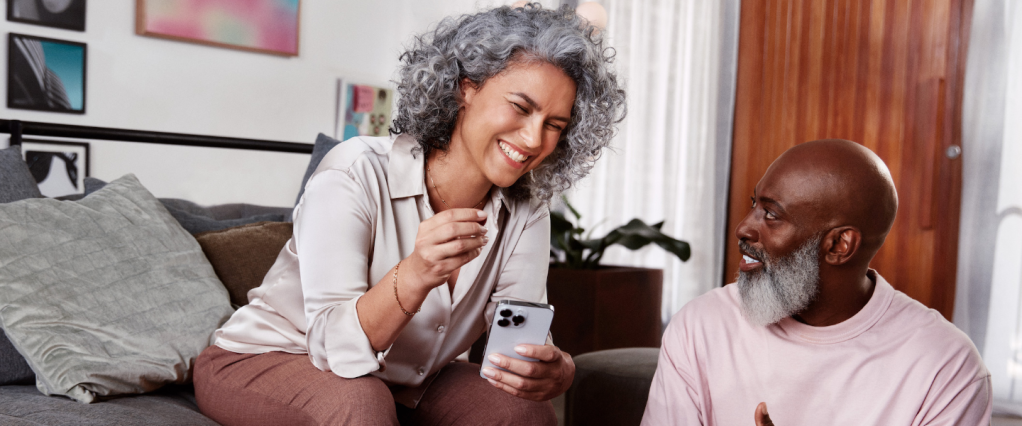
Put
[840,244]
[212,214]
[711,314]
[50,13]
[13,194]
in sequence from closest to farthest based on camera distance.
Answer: [840,244] < [711,314] < [13,194] < [212,214] < [50,13]

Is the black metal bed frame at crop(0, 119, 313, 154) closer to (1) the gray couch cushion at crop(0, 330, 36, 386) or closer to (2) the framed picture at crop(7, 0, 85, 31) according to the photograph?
(2) the framed picture at crop(7, 0, 85, 31)

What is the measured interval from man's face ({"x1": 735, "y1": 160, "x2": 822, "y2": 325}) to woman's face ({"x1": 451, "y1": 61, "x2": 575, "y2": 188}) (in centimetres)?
38

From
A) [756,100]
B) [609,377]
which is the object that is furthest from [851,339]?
[756,100]

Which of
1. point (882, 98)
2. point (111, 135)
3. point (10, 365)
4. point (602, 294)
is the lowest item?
point (602, 294)

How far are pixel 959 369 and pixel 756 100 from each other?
3309 mm

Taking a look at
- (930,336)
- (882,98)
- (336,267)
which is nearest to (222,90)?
(336,267)

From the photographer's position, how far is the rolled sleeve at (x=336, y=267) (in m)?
1.12

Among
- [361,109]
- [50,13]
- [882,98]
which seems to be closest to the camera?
[50,13]

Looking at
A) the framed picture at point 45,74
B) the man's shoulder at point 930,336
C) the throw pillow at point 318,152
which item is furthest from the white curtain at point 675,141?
the man's shoulder at point 930,336

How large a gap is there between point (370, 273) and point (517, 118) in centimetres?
37

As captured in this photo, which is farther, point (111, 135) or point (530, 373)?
point (111, 135)

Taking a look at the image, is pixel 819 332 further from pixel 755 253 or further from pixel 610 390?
pixel 610 390

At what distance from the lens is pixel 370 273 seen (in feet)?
4.24

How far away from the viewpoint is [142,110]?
2766 mm
